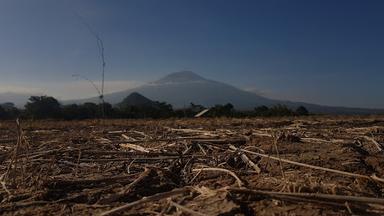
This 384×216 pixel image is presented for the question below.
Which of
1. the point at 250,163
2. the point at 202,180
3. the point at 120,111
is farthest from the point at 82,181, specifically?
the point at 120,111

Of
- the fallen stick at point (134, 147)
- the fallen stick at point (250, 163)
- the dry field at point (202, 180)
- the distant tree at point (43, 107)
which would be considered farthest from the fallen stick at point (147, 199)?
the distant tree at point (43, 107)

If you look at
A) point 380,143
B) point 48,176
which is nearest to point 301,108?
point 380,143

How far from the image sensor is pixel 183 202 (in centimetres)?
364

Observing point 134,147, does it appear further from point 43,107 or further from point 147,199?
point 43,107

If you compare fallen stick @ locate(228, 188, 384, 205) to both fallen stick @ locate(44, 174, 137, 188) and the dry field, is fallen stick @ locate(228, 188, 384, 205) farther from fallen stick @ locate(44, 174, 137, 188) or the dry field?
fallen stick @ locate(44, 174, 137, 188)

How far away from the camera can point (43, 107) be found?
1389 inches

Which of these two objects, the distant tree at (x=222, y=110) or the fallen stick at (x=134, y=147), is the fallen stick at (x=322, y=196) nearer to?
the fallen stick at (x=134, y=147)

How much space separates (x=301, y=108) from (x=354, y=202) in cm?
2880

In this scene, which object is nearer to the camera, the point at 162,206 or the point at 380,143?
the point at 162,206

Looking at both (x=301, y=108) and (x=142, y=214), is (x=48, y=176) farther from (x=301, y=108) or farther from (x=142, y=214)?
(x=301, y=108)

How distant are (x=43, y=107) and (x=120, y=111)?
6.09m

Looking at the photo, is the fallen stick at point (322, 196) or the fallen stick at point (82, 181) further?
the fallen stick at point (82, 181)

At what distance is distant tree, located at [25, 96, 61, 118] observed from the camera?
33.1m

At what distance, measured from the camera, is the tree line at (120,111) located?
2981 centimetres
